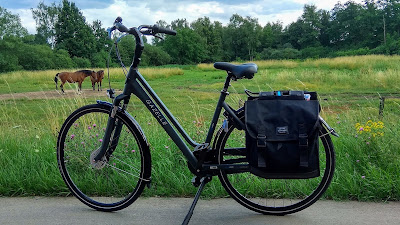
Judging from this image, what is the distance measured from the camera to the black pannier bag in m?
2.54

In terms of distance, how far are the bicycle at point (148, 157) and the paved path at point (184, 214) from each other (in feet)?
0.31

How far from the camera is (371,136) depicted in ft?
12.5

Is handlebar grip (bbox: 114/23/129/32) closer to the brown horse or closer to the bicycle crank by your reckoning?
the bicycle crank

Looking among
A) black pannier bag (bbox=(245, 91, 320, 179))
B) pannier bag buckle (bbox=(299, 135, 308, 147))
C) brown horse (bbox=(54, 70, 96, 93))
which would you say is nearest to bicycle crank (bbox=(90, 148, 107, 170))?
black pannier bag (bbox=(245, 91, 320, 179))

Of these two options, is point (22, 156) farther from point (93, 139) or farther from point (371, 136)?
point (371, 136)

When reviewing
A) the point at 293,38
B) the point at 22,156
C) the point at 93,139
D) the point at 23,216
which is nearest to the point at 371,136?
the point at 93,139

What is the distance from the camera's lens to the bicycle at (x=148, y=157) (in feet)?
9.53

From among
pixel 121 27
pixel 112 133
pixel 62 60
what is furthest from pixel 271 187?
pixel 62 60

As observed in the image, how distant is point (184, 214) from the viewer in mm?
3086

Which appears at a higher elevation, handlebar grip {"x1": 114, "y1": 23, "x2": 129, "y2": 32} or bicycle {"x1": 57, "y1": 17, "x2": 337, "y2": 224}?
handlebar grip {"x1": 114, "y1": 23, "x2": 129, "y2": 32}

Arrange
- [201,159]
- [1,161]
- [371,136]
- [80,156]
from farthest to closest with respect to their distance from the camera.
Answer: [1,161], [371,136], [80,156], [201,159]

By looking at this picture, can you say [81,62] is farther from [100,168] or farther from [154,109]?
[154,109]

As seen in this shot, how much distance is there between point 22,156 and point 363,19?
161ft

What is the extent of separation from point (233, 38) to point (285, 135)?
33.5 meters
